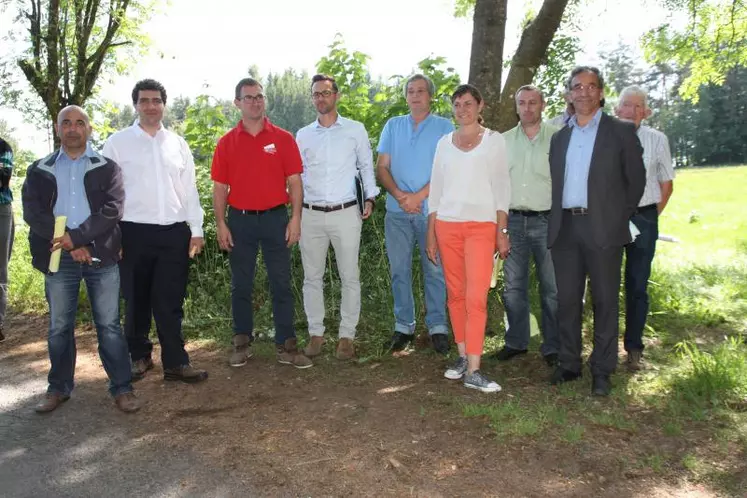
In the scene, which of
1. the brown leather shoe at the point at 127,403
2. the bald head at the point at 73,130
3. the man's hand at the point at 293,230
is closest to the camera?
the bald head at the point at 73,130

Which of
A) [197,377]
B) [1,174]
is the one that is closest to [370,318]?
[197,377]

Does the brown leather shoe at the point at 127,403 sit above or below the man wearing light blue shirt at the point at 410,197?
below

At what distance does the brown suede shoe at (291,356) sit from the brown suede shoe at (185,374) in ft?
2.31

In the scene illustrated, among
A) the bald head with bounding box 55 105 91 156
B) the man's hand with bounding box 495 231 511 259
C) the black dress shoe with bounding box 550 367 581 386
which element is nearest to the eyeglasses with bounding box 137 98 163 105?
the bald head with bounding box 55 105 91 156

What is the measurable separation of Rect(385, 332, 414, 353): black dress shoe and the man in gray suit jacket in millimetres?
1512

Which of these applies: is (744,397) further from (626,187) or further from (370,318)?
(370,318)

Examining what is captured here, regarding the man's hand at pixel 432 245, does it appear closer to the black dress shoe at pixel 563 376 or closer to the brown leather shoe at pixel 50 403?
the black dress shoe at pixel 563 376

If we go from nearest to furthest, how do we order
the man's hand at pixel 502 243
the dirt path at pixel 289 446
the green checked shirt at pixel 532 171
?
the dirt path at pixel 289 446, the man's hand at pixel 502 243, the green checked shirt at pixel 532 171

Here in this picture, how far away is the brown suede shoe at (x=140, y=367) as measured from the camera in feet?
16.9

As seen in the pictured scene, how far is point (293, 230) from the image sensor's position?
5332mm

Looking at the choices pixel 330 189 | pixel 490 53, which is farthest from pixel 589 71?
pixel 490 53

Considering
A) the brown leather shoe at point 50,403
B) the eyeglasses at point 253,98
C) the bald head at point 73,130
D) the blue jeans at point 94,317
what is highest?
the eyeglasses at point 253,98

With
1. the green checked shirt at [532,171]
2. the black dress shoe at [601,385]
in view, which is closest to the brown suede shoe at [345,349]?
the green checked shirt at [532,171]

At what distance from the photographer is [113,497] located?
10.7 feet
